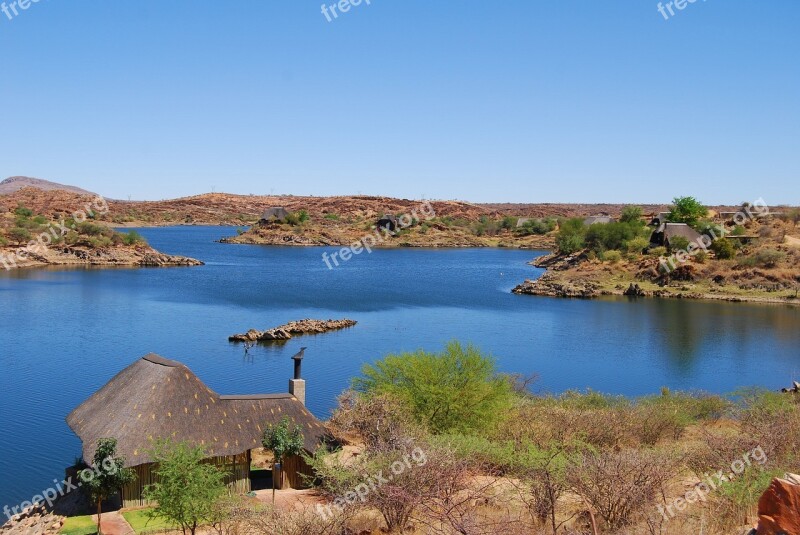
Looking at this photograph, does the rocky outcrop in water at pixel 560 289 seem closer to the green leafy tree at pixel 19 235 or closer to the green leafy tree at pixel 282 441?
the green leafy tree at pixel 282 441

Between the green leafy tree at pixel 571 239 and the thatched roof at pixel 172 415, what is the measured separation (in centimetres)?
7476

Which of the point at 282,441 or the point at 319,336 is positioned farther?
the point at 319,336

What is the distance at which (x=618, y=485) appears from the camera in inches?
550

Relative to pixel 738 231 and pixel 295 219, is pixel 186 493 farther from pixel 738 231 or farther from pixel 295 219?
pixel 295 219

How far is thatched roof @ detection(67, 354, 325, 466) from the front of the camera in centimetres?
2041

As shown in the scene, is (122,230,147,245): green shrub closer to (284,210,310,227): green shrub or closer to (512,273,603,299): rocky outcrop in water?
(284,210,310,227): green shrub

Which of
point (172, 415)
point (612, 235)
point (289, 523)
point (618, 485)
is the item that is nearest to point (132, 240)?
point (612, 235)

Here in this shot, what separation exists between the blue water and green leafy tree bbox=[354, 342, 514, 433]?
6512mm

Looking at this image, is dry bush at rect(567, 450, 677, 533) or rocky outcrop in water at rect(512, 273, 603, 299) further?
rocky outcrop in water at rect(512, 273, 603, 299)

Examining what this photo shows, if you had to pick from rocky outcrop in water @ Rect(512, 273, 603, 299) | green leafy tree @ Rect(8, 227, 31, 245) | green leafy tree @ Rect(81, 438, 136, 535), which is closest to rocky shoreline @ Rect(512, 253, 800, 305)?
rocky outcrop in water @ Rect(512, 273, 603, 299)

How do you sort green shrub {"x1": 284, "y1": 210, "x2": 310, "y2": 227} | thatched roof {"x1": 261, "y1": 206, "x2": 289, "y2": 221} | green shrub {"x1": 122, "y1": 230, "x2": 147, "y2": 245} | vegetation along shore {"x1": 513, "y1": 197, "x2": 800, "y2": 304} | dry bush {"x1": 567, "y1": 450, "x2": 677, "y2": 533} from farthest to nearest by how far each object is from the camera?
thatched roof {"x1": 261, "y1": 206, "x2": 289, "y2": 221} < green shrub {"x1": 284, "y1": 210, "x2": 310, "y2": 227} < green shrub {"x1": 122, "y1": 230, "x2": 147, "y2": 245} < vegetation along shore {"x1": 513, "y1": 197, "x2": 800, "y2": 304} < dry bush {"x1": 567, "y1": 450, "x2": 677, "y2": 533}

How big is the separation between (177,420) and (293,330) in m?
28.1

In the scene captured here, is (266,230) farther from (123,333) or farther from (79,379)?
(79,379)

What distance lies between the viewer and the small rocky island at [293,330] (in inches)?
1815
